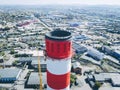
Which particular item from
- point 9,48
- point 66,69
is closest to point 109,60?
point 9,48

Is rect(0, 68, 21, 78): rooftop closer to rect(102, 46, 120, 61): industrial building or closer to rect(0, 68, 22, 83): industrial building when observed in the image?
rect(0, 68, 22, 83): industrial building

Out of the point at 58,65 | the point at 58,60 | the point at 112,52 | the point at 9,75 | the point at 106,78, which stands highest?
Answer: the point at 58,60

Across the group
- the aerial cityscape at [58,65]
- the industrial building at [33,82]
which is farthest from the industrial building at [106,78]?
the industrial building at [33,82]

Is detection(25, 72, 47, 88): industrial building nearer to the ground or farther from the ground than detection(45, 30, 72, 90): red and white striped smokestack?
nearer to the ground

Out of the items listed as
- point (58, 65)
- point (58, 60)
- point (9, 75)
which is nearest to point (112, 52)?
point (9, 75)

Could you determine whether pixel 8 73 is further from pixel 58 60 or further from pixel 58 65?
pixel 58 60

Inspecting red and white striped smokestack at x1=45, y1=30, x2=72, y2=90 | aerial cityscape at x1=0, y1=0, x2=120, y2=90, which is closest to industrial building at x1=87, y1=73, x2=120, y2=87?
aerial cityscape at x1=0, y1=0, x2=120, y2=90

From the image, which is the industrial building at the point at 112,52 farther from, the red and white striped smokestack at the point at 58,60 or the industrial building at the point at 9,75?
the red and white striped smokestack at the point at 58,60

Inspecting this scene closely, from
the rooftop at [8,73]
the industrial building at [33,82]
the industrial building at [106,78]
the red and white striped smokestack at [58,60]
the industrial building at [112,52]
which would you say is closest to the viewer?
the red and white striped smokestack at [58,60]

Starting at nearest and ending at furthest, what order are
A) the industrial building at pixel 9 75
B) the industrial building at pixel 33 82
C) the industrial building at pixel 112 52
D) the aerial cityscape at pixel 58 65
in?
the aerial cityscape at pixel 58 65 → the industrial building at pixel 33 82 → the industrial building at pixel 9 75 → the industrial building at pixel 112 52
